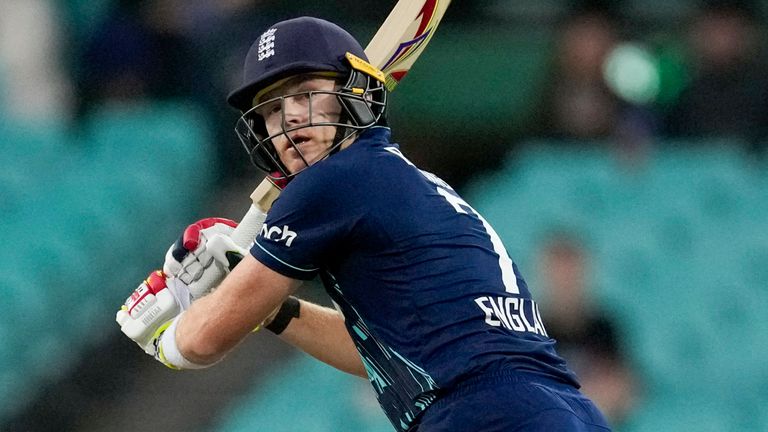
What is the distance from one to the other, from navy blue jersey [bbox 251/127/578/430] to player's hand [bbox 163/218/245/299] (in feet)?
1.14

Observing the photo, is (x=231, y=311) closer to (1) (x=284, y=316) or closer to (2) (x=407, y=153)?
(1) (x=284, y=316)

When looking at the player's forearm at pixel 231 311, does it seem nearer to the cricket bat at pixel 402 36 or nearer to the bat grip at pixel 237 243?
the bat grip at pixel 237 243

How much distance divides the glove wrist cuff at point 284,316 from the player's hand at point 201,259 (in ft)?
0.97

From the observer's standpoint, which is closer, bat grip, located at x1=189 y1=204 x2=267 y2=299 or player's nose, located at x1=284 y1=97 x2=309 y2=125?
player's nose, located at x1=284 y1=97 x2=309 y2=125

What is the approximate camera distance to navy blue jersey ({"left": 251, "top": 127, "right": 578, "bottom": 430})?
2.87 metres

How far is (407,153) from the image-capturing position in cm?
720

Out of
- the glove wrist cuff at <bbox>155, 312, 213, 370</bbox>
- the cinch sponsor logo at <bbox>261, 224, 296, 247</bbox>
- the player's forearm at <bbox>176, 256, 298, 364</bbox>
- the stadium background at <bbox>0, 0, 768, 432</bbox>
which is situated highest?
the cinch sponsor logo at <bbox>261, 224, 296, 247</bbox>

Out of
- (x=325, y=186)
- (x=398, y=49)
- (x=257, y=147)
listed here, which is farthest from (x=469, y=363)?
(x=398, y=49)

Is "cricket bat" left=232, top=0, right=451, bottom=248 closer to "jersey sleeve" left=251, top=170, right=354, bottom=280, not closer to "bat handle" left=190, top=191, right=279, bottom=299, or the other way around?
"bat handle" left=190, top=191, right=279, bottom=299

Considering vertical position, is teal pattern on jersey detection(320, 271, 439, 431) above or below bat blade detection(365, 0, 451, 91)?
below

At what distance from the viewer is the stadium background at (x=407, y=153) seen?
6344 mm

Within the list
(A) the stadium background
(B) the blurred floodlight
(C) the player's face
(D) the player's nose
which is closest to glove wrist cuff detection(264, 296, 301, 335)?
(C) the player's face

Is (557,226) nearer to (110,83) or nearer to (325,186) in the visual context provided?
(110,83)

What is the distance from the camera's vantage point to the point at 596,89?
7.05 meters
